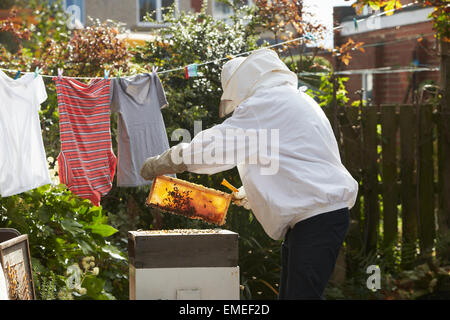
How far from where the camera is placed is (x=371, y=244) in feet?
20.6

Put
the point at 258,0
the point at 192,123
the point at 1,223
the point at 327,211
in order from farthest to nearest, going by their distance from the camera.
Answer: the point at 258,0
the point at 192,123
the point at 1,223
the point at 327,211

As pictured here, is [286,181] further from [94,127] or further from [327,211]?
[94,127]

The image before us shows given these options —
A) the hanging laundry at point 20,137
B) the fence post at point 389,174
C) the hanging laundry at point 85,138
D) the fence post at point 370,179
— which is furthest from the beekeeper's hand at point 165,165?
the fence post at point 389,174

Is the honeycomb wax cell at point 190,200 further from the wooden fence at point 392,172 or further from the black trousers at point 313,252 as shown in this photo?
the wooden fence at point 392,172

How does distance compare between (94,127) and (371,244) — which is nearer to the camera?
(94,127)

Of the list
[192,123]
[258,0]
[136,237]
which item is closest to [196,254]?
[136,237]

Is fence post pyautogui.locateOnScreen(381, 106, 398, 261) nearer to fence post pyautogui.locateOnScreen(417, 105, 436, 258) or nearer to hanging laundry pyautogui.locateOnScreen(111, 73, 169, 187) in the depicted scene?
fence post pyautogui.locateOnScreen(417, 105, 436, 258)

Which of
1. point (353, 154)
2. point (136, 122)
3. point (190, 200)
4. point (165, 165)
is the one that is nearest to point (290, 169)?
point (165, 165)

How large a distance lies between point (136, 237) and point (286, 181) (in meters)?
0.87

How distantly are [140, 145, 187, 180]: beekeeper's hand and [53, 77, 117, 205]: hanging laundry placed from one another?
3.95ft

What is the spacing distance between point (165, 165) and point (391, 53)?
34.2 feet

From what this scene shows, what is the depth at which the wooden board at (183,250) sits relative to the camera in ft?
11.1
